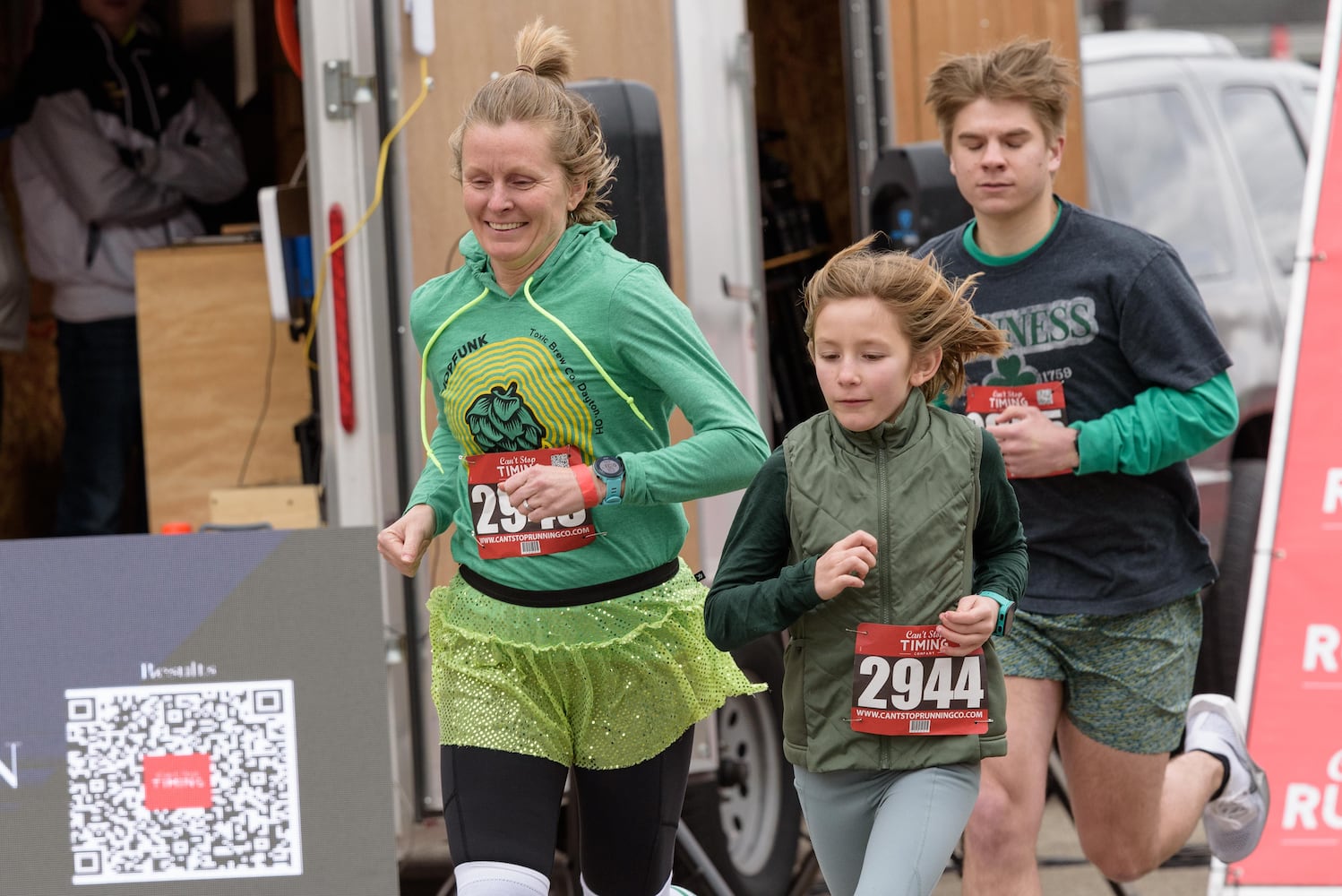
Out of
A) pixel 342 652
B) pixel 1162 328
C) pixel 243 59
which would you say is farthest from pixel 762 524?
pixel 243 59

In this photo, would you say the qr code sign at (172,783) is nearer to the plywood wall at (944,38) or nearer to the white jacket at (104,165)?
the plywood wall at (944,38)

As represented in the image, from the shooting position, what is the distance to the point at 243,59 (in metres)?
6.79

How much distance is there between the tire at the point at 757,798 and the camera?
492 centimetres

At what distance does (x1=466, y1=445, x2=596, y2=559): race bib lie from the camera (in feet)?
9.89

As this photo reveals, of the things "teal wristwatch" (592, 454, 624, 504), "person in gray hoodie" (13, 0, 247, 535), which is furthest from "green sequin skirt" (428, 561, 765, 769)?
"person in gray hoodie" (13, 0, 247, 535)

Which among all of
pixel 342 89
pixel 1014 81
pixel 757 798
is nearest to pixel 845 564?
pixel 1014 81

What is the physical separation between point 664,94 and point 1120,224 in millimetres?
1345

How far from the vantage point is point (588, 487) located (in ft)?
9.45

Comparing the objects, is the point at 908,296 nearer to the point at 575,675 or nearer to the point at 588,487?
the point at 588,487

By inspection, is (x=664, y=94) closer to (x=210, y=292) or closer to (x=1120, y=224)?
(x=1120, y=224)

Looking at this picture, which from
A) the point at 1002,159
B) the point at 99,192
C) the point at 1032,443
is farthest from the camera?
the point at 99,192

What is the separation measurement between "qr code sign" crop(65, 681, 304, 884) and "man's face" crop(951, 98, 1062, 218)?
166 centimetres

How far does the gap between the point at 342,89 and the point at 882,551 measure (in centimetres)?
211

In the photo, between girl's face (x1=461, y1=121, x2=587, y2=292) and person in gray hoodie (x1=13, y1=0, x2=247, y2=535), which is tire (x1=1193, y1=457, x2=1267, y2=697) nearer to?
person in gray hoodie (x1=13, y1=0, x2=247, y2=535)
